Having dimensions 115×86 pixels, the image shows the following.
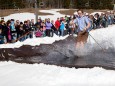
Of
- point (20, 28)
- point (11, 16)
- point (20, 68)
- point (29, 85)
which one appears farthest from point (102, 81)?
point (11, 16)

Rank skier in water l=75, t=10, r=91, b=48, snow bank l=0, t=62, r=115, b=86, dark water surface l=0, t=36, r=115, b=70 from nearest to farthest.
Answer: snow bank l=0, t=62, r=115, b=86 → dark water surface l=0, t=36, r=115, b=70 → skier in water l=75, t=10, r=91, b=48

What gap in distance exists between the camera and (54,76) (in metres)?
9.62

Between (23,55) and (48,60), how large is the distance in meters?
1.00

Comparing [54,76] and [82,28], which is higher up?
[82,28]

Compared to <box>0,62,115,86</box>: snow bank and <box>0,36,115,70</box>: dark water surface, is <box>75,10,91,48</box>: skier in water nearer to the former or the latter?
<box>0,36,115,70</box>: dark water surface

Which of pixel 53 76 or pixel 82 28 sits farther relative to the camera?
pixel 82 28

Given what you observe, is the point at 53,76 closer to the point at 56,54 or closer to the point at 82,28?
the point at 56,54

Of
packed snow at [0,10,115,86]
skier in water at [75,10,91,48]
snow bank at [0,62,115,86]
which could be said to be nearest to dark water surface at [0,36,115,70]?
skier in water at [75,10,91,48]

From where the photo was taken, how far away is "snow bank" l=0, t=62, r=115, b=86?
895 centimetres

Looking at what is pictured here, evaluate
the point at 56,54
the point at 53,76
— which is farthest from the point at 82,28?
the point at 53,76

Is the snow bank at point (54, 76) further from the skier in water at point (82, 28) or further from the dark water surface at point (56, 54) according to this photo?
the skier in water at point (82, 28)

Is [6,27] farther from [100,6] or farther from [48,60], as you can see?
[100,6]

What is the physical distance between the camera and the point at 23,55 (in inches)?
479

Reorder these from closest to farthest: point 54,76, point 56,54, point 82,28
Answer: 1. point 54,76
2. point 56,54
3. point 82,28
